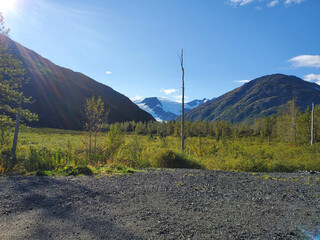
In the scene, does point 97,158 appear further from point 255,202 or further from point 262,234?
point 262,234

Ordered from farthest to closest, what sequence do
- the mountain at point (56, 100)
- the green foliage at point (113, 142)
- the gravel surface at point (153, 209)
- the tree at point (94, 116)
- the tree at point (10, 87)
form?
the mountain at point (56, 100) → the green foliage at point (113, 142) → the tree at point (94, 116) → the tree at point (10, 87) → the gravel surface at point (153, 209)

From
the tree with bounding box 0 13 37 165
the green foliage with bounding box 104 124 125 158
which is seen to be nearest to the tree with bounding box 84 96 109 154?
the green foliage with bounding box 104 124 125 158

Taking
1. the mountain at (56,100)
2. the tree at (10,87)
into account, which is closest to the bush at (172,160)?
the tree at (10,87)

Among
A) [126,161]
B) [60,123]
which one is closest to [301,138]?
[126,161]

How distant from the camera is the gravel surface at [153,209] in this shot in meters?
3.96

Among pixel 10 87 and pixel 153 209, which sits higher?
pixel 10 87

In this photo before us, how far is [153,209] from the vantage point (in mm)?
5188

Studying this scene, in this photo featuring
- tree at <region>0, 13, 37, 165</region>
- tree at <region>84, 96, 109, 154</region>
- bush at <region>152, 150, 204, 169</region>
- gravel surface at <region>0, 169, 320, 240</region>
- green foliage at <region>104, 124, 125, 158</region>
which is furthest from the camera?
green foliage at <region>104, 124, 125, 158</region>

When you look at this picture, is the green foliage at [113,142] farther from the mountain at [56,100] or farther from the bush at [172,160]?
the mountain at [56,100]

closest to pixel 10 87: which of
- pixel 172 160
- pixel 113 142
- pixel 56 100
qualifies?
pixel 113 142

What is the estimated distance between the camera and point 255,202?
19.5ft

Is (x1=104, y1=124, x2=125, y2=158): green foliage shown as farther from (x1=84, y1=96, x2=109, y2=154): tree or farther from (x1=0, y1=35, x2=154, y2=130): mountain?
(x1=0, y1=35, x2=154, y2=130): mountain

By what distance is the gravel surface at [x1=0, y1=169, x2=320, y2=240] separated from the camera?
13.0 ft

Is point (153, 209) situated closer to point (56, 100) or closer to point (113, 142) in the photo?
point (113, 142)
